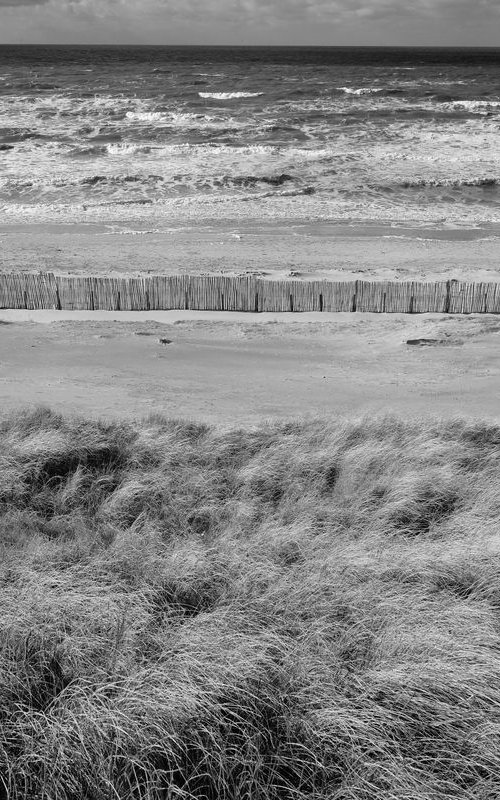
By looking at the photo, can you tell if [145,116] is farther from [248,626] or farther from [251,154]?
[248,626]

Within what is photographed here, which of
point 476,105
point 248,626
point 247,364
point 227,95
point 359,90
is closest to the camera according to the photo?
point 248,626

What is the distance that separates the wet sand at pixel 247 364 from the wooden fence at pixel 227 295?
0.24 m

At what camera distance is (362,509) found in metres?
7.50

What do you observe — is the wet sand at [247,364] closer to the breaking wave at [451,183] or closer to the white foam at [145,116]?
the breaking wave at [451,183]

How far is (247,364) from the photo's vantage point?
13633 millimetres

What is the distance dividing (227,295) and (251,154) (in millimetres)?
25143

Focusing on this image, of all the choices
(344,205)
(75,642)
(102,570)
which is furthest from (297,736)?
(344,205)

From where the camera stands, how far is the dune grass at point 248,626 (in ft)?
12.2

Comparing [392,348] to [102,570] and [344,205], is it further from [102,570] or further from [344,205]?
[344,205]

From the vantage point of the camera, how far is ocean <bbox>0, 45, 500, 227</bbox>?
28.7 m

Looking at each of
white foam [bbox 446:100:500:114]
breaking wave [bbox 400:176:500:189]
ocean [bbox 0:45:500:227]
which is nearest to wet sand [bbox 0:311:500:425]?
ocean [bbox 0:45:500:227]

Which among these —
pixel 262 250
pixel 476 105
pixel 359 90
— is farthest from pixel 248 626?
pixel 359 90

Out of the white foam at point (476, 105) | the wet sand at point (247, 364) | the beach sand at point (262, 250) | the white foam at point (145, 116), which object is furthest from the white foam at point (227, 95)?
the wet sand at point (247, 364)

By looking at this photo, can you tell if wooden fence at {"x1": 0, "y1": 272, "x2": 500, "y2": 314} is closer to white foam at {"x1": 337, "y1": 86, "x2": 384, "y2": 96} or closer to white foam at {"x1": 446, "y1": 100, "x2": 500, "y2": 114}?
white foam at {"x1": 446, "y1": 100, "x2": 500, "y2": 114}
